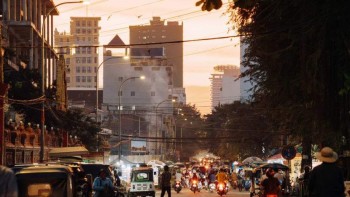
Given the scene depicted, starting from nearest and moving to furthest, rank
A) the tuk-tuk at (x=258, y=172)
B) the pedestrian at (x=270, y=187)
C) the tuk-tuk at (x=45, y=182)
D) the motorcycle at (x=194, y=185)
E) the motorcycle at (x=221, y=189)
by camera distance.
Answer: the tuk-tuk at (x=45, y=182) → the pedestrian at (x=270, y=187) → the tuk-tuk at (x=258, y=172) → the motorcycle at (x=221, y=189) → the motorcycle at (x=194, y=185)

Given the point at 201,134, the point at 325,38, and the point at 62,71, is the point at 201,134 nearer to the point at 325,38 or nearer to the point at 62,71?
the point at 62,71

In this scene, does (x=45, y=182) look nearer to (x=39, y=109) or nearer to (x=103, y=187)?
(x=103, y=187)

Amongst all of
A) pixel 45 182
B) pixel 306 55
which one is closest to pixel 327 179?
pixel 45 182

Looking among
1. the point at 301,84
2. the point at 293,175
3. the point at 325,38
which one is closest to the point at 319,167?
the point at 325,38

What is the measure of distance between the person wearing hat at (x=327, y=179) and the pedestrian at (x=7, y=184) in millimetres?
7302

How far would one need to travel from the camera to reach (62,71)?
7275 centimetres

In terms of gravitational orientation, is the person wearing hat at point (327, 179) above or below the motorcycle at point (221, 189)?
above

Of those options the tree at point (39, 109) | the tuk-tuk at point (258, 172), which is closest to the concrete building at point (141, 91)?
the tree at point (39, 109)

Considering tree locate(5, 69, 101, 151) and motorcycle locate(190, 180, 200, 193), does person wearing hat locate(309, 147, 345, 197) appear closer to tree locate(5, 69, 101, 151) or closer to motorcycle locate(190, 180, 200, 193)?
tree locate(5, 69, 101, 151)

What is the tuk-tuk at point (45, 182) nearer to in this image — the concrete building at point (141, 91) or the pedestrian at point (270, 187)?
the pedestrian at point (270, 187)

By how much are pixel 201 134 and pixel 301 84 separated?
419 ft

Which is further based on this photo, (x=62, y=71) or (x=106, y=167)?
(x=62, y=71)

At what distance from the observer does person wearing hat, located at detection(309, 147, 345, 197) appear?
14.4 meters

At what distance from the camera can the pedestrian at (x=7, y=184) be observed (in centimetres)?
822
